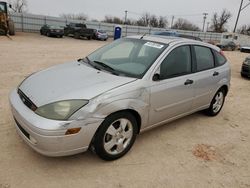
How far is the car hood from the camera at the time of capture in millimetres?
2826

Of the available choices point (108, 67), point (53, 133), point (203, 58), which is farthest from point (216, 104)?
point (53, 133)

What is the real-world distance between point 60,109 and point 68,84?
18.4 inches

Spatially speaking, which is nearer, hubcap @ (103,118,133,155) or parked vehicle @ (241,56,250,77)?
hubcap @ (103,118,133,155)

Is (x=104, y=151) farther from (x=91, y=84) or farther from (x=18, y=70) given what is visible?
(x=18, y=70)

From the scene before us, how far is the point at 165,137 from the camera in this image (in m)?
3.98

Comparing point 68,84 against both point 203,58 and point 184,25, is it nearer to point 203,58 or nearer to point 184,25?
point 203,58

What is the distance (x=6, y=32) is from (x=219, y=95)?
71.8ft

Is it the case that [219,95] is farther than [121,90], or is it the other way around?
[219,95]

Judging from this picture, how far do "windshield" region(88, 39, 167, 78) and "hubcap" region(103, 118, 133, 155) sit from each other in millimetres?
684

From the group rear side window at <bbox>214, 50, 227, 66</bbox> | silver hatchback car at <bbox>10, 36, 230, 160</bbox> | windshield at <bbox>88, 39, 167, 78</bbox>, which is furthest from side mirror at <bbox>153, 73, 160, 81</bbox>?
rear side window at <bbox>214, 50, 227, 66</bbox>

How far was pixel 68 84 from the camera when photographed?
3.06 meters

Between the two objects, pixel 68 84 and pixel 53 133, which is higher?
pixel 68 84

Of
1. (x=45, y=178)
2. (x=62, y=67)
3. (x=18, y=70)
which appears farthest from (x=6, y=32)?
(x=45, y=178)

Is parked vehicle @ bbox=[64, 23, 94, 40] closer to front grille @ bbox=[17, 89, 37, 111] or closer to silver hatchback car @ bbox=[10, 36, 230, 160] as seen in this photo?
silver hatchback car @ bbox=[10, 36, 230, 160]
